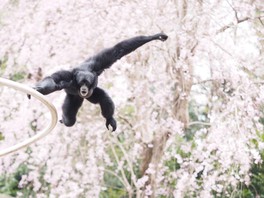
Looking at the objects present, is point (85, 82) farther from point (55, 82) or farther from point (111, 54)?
point (111, 54)

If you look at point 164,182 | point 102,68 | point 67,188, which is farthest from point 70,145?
point 102,68

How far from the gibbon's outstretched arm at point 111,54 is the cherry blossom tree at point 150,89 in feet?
7.35

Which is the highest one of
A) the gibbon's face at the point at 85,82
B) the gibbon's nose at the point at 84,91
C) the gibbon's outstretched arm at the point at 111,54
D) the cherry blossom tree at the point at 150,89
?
the cherry blossom tree at the point at 150,89

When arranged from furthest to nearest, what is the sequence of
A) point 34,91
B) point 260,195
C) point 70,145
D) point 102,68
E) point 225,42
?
point 260,195
point 70,145
point 225,42
point 102,68
point 34,91

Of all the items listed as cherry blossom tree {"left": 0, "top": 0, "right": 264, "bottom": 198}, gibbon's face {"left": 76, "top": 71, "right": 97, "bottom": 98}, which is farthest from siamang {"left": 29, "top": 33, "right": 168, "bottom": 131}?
cherry blossom tree {"left": 0, "top": 0, "right": 264, "bottom": 198}

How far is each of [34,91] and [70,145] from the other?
15.8ft

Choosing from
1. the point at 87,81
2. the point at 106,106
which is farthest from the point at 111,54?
the point at 87,81

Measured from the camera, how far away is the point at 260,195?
818 centimetres

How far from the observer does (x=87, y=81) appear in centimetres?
319

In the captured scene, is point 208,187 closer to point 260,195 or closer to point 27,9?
point 260,195

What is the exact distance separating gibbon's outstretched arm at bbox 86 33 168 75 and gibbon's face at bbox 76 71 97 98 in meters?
0.17

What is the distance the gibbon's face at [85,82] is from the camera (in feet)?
10.4

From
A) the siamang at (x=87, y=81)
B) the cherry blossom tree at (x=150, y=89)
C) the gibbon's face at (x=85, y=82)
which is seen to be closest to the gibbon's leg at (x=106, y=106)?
the siamang at (x=87, y=81)

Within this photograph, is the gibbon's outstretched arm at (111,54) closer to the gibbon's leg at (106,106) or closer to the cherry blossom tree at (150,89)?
the gibbon's leg at (106,106)
